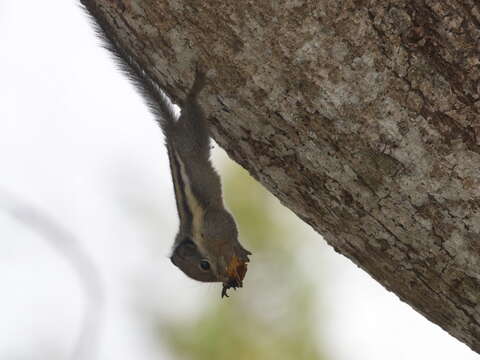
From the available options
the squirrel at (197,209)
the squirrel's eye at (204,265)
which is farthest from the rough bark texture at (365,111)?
the squirrel's eye at (204,265)

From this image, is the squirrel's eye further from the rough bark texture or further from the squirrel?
the rough bark texture

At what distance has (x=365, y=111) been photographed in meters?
2.93

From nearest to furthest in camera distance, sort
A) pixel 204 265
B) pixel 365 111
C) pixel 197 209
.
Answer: pixel 365 111 < pixel 197 209 < pixel 204 265

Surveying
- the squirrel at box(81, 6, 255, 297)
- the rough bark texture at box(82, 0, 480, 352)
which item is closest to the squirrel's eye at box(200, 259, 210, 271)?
the squirrel at box(81, 6, 255, 297)

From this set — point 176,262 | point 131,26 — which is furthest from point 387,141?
point 176,262

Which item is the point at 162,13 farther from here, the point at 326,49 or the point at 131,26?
the point at 326,49

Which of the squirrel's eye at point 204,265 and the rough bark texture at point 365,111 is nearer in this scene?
the rough bark texture at point 365,111

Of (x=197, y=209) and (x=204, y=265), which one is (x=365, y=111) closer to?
(x=197, y=209)

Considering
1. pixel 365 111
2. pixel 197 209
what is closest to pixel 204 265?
pixel 197 209

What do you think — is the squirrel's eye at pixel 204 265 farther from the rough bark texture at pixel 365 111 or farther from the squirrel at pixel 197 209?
the rough bark texture at pixel 365 111

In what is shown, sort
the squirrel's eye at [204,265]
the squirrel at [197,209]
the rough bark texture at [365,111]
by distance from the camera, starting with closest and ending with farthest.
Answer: the rough bark texture at [365,111] < the squirrel at [197,209] < the squirrel's eye at [204,265]

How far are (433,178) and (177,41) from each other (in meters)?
1.27

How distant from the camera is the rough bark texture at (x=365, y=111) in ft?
9.28

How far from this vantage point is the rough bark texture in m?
2.83
